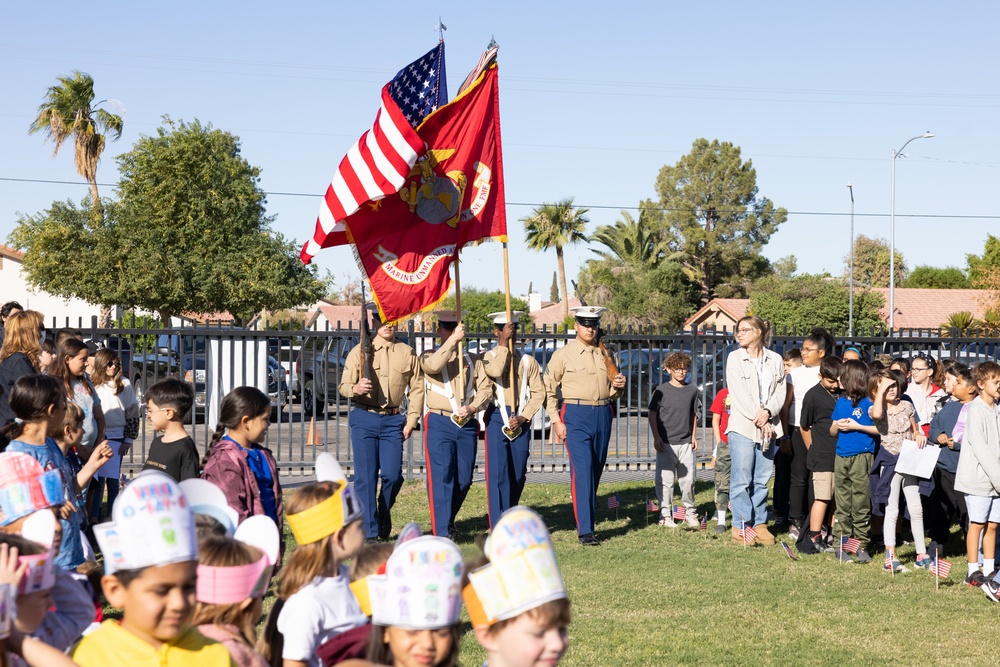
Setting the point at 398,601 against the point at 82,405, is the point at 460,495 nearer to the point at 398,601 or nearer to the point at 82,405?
the point at 82,405

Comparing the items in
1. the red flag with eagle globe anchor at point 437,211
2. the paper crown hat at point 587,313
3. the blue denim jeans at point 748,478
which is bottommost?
the blue denim jeans at point 748,478

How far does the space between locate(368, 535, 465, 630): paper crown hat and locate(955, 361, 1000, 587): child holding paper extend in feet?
21.9

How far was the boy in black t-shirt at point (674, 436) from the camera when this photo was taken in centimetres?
1176

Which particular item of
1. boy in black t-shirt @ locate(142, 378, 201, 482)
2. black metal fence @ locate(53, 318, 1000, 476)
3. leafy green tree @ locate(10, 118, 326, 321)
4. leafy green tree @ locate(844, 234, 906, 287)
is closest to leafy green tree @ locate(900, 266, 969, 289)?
leafy green tree @ locate(844, 234, 906, 287)

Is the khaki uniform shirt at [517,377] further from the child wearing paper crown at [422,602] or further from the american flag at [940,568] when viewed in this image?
the child wearing paper crown at [422,602]

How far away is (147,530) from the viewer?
3000mm

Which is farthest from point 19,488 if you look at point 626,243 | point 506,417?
point 626,243

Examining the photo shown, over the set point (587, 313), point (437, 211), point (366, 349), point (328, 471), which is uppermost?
point (437, 211)

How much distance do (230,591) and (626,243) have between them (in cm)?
7154

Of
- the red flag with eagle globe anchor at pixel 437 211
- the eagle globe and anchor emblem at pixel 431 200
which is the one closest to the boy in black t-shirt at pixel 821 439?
the red flag with eagle globe anchor at pixel 437 211

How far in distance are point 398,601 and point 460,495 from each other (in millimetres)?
7617

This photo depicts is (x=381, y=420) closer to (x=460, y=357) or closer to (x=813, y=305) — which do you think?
(x=460, y=357)

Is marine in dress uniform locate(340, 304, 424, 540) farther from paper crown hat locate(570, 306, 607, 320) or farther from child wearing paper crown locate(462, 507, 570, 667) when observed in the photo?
child wearing paper crown locate(462, 507, 570, 667)

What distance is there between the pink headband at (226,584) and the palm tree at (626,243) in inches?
2777
